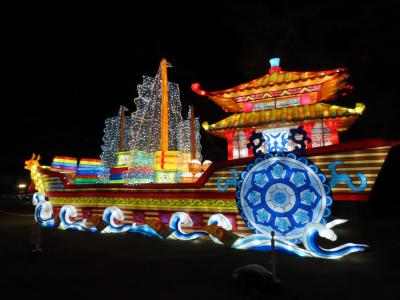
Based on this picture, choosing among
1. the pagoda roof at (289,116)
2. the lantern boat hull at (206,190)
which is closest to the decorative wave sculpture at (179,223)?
the lantern boat hull at (206,190)

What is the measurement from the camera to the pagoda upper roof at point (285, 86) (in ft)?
31.8

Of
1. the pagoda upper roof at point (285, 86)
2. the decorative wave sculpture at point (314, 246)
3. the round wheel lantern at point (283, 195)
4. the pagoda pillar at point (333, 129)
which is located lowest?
the decorative wave sculpture at point (314, 246)

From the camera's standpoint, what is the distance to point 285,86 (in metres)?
9.98

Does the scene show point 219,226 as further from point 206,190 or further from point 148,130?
point 148,130

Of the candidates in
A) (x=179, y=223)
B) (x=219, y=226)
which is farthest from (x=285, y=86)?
(x=179, y=223)

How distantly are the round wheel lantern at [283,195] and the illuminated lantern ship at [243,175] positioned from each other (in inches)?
0.9

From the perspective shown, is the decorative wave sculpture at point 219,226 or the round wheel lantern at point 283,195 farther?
the round wheel lantern at point 283,195

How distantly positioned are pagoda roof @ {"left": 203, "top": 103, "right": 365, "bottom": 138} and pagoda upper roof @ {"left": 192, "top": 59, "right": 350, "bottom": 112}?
0.63 metres

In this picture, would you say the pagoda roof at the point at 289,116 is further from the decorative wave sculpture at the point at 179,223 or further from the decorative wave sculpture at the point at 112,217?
the decorative wave sculpture at the point at 112,217

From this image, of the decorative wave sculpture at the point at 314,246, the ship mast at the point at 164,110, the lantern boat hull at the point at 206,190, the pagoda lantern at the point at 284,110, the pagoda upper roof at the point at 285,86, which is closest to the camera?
the decorative wave sculpture at the point at 314,246

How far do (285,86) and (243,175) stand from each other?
433 cm

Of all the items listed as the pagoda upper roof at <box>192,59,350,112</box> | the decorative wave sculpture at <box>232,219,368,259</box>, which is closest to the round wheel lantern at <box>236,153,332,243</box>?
the decorative wave sculpture at <box>232,219,368,259</box>

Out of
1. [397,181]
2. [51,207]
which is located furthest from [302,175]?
[397,181]

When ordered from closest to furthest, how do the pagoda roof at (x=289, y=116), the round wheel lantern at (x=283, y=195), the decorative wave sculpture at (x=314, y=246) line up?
the decorative wave sculpture at (x=314, y=246) → the round wheel lantern at (x=283, y=195) → the pagoda roof at (x=289, y=116)
